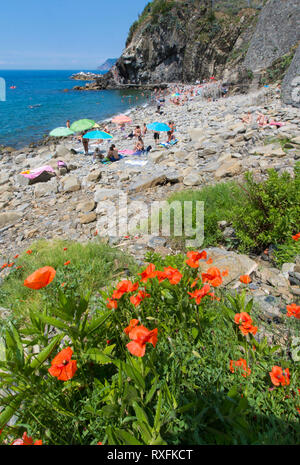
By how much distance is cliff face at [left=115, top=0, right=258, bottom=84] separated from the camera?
44.0 m

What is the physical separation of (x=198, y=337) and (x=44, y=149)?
18.3 metres

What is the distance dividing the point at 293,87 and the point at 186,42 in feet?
155

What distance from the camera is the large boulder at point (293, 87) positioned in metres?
12.8

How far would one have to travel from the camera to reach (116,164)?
1112 cm

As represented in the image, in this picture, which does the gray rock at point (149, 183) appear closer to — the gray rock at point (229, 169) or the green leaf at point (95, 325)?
the gray rock at point (229, 169)

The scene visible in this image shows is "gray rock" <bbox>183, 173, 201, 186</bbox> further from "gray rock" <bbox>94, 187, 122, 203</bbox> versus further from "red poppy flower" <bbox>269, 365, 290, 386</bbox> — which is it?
"red poppy flower" <bbox>269, 365, 290, 386</bbox>

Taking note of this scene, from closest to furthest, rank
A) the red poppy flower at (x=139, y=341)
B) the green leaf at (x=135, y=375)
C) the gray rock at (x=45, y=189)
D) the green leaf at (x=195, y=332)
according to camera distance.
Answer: the red poppy flower at (x=139, y=341), the green leaf at (x=135, y=375), the green leaf at (x=195, y=332), the gray rock at (x=45, y=189)

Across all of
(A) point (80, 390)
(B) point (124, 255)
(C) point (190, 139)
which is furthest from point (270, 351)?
(C) point (190, 139)

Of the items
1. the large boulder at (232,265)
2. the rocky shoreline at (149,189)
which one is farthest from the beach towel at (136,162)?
the large boulder at (232,265)

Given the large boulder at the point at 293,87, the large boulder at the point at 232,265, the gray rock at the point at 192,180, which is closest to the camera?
the large boulder at the point at 232,265

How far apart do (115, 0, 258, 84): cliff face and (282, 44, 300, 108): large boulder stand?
95.7ft

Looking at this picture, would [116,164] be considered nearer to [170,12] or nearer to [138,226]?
[138,226]

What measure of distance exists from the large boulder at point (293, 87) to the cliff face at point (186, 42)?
2916cm

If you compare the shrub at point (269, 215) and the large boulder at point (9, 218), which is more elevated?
the shrub at point (269, 215)
